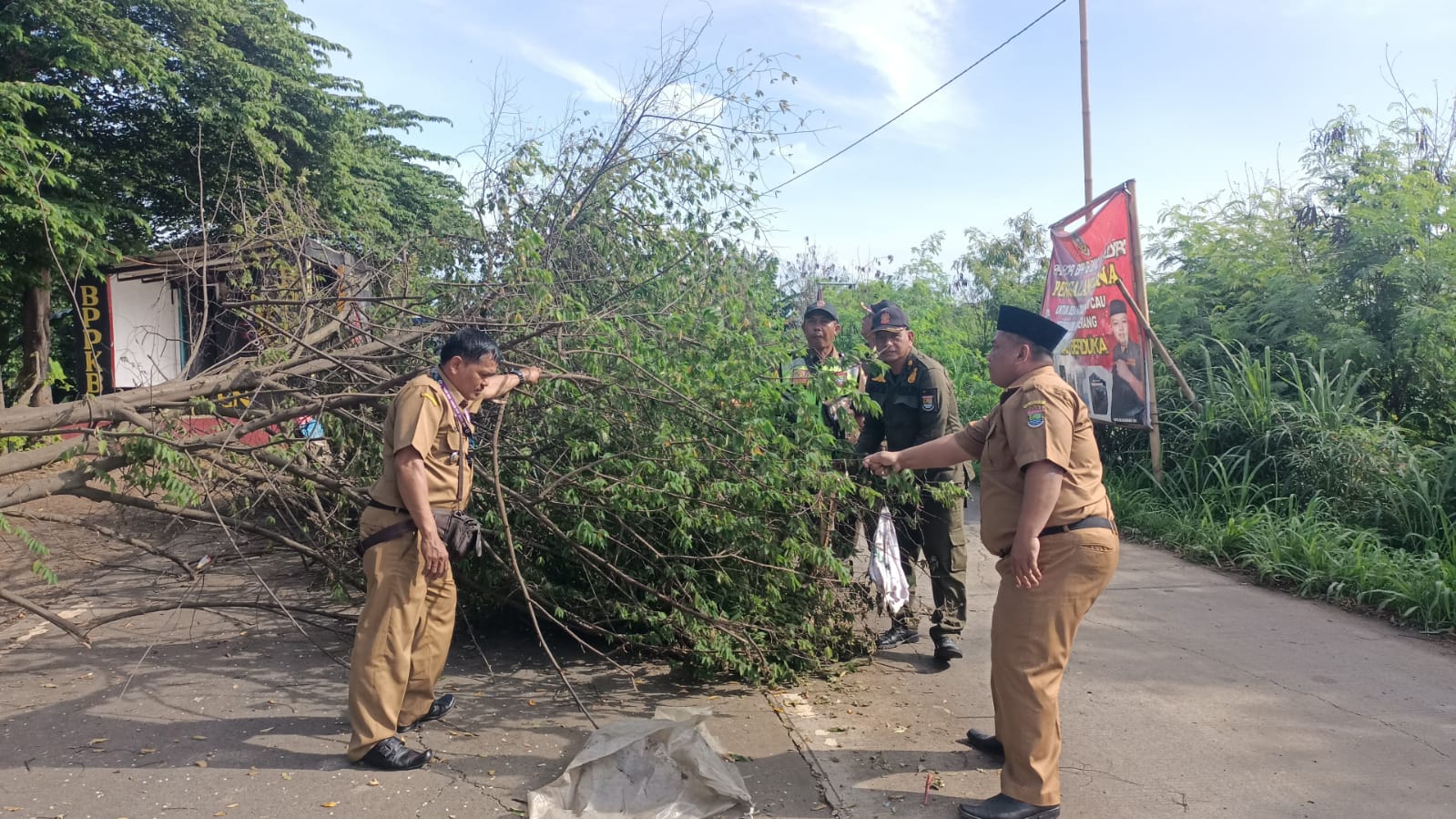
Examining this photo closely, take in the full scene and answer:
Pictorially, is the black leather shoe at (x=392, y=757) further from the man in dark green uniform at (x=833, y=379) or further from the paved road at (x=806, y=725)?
the man in dark green uniform at (x=833, y=379)

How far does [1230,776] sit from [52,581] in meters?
4.78

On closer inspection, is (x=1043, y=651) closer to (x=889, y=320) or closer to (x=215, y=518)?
(x=889, y=320)

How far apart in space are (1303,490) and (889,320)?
171 inches

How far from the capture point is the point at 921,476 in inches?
188

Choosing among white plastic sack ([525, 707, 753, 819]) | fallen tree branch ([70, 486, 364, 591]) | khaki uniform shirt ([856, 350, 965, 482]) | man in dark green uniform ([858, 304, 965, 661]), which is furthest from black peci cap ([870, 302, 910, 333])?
fallen tree branch ([70, 486, 364, 591])

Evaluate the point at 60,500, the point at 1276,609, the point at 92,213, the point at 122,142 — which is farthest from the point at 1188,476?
the point at 122,142

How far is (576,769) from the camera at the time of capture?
10.1 feet

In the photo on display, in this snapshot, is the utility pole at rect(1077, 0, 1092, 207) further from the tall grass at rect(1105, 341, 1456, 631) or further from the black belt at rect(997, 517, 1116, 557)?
the black belt at rect(997, 517, 1116, 557)

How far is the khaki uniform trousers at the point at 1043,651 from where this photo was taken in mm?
2957

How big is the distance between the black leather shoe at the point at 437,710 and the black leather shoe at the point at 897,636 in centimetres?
223

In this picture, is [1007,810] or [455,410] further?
[455,410]

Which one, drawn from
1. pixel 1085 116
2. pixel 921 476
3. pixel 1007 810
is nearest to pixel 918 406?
pixel 921 476

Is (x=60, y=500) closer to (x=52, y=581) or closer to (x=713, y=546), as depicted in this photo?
(x=52, y=581)

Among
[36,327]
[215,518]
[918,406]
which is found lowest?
[215,518]
